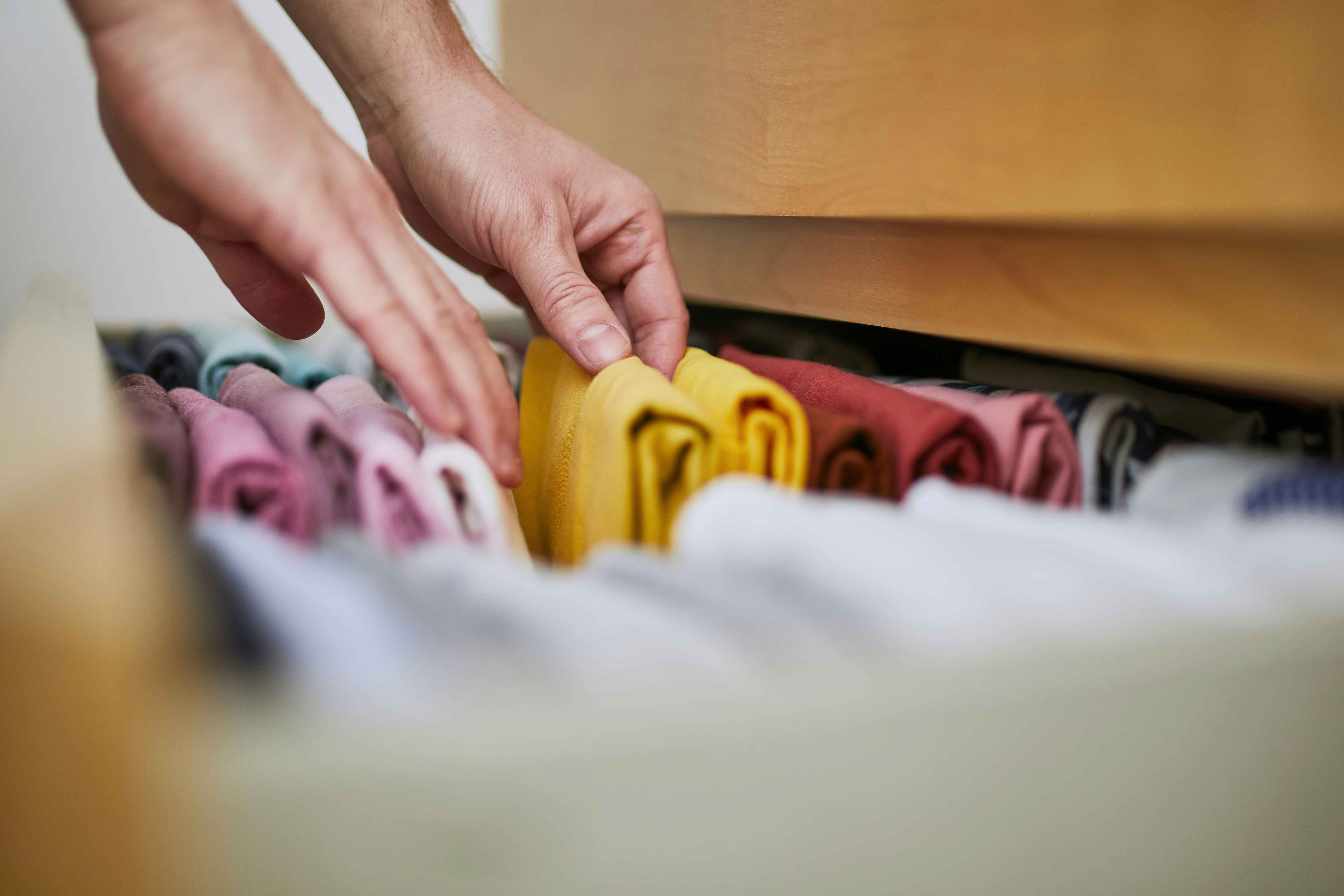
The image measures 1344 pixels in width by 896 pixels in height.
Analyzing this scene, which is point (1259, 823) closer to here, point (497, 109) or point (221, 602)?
point (221, 602)

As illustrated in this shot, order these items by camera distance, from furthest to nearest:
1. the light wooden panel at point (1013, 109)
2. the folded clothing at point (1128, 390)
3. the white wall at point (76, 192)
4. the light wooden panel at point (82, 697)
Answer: the white wall at point (76, 192) < the folded clothing at point (1128, 390) < the light wooden panel at point (1013, 109) < the light wooden panel at point (82, 697)

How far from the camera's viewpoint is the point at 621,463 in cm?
35

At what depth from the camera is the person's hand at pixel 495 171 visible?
57cm

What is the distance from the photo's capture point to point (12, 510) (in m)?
0.22

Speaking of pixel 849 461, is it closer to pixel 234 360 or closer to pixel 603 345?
pixel 603 345

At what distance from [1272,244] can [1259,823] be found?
0.20 meters

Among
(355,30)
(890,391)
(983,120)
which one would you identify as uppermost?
(355,30)

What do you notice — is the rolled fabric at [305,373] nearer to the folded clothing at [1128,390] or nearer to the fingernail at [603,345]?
the fingernail at [603,345]

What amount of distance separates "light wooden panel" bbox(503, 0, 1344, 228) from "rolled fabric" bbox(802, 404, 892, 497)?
0.13 m

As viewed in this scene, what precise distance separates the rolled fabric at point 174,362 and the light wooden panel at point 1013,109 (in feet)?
1.42

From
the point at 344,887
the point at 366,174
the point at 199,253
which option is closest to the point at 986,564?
the point at 344,887

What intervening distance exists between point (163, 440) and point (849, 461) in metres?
0.28

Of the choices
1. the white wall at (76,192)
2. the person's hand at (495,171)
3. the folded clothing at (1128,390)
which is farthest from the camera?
the white wall at (76,192)

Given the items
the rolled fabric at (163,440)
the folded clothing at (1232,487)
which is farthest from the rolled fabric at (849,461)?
the rolled fabric at (163,440)
